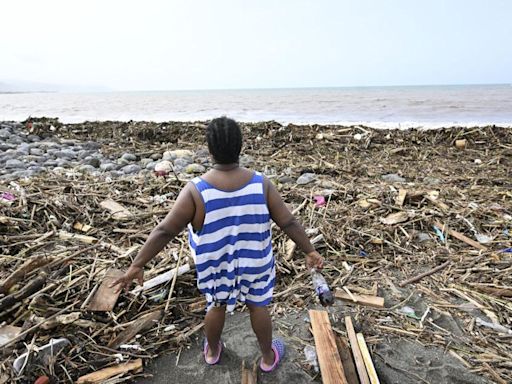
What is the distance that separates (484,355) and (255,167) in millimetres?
6017

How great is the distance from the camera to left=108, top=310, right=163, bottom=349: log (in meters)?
2.46

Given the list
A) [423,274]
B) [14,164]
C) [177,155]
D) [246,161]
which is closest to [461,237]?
[423,274]

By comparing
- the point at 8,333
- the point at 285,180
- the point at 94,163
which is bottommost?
the point at 94,163

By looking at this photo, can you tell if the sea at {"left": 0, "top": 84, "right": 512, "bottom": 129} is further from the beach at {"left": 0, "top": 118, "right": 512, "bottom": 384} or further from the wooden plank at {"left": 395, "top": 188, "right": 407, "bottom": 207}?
the beach at {"left": 0, "top": 118, "right": 512, "bottom": 384}

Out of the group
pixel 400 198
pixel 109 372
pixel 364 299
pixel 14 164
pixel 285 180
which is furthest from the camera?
pixel 14 164

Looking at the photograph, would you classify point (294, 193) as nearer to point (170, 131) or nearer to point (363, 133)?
point (363, 133)

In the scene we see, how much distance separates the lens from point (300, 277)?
3.32m

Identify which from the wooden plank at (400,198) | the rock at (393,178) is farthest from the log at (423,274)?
the rock at (393,178)

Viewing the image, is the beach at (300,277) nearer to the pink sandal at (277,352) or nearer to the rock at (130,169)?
the pink sandal at (277,352)

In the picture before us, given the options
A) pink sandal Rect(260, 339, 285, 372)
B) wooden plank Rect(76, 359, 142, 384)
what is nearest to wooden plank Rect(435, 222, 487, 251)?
pink sandal Rect(260, 339, 285, 372)

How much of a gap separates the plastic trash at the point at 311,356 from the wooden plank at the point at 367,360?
1.11 ft

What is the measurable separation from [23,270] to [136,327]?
111 cm

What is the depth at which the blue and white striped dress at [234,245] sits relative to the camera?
76.7 inches

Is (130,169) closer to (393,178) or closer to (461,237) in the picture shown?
(393,178)
